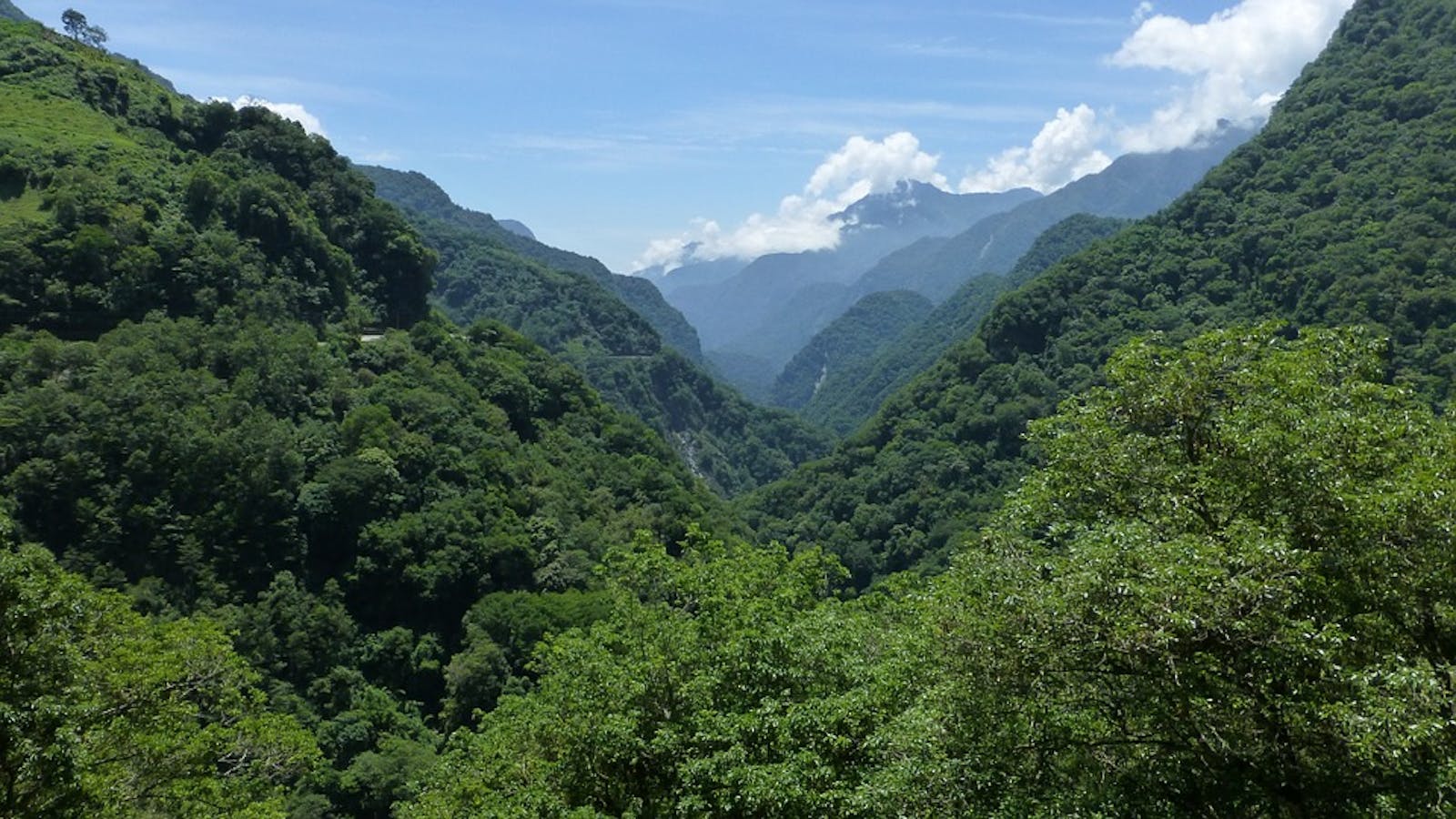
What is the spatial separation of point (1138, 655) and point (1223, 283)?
6208 cm

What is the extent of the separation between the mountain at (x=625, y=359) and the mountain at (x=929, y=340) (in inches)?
817

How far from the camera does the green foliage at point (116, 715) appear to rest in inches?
337

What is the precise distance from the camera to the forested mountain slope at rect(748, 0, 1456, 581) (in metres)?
48.3

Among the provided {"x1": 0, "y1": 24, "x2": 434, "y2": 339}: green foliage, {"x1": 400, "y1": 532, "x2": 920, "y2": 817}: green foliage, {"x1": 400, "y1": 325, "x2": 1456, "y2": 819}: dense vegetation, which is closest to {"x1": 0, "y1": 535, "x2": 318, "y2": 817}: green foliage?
{"x1": 400, "y1": 532, "x2": 920, "y2": 817}: green foliage

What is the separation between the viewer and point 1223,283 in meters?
58.8

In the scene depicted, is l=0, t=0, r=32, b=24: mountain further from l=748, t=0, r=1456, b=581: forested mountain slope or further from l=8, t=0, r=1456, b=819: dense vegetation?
l=748, t=0, r=1456, b=581: forested mountain slope

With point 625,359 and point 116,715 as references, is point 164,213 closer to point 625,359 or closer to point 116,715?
point 116,715

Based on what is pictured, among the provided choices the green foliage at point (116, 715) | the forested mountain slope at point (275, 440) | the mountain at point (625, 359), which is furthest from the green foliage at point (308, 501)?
the mountain at point (625, 359)

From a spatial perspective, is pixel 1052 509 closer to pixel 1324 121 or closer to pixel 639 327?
pixel 1324 121

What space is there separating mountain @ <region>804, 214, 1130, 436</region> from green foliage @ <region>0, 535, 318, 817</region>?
117892mm

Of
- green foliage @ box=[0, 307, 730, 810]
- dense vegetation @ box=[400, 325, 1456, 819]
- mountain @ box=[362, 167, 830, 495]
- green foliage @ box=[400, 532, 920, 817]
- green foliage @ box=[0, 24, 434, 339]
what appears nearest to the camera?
dense vegetation @ box=[400, 325, 1456, 819]

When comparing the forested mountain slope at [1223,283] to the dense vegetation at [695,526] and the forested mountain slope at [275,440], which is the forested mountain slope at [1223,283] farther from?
the forested mountain slope at [275,440]

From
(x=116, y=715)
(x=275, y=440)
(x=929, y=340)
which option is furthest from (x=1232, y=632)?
(x=929, y=340)

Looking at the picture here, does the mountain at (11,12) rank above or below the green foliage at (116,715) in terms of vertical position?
above
